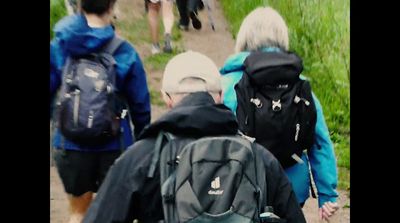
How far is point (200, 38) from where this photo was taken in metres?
7.44

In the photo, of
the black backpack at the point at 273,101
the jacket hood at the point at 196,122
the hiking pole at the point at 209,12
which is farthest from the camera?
the hiking pole at the point at 209,12

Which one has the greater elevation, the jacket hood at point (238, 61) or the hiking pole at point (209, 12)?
the hiking pole at point (209, 12)

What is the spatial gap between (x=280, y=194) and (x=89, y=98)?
124 cm

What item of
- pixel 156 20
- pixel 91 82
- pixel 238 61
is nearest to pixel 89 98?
pixel 91 82

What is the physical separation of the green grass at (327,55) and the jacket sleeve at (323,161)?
2.04m

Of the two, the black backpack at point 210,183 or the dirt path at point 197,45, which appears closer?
the black backpack at point 210,183

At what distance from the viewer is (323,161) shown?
3969 millimetres

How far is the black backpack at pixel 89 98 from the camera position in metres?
3.86

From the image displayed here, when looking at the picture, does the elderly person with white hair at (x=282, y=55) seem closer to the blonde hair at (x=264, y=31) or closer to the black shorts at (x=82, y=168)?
the blonde hair at (x=264, y=31)

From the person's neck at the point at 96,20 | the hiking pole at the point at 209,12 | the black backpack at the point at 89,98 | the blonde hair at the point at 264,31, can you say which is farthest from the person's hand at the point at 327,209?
the hiking pole at the point at 209,12

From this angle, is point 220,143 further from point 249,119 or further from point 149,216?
point 249,119

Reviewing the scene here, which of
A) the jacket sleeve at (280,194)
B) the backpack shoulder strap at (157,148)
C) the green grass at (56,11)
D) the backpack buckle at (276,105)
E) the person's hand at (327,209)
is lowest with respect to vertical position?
the person's hand at (327,209)

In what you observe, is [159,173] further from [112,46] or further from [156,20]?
[156,20]
